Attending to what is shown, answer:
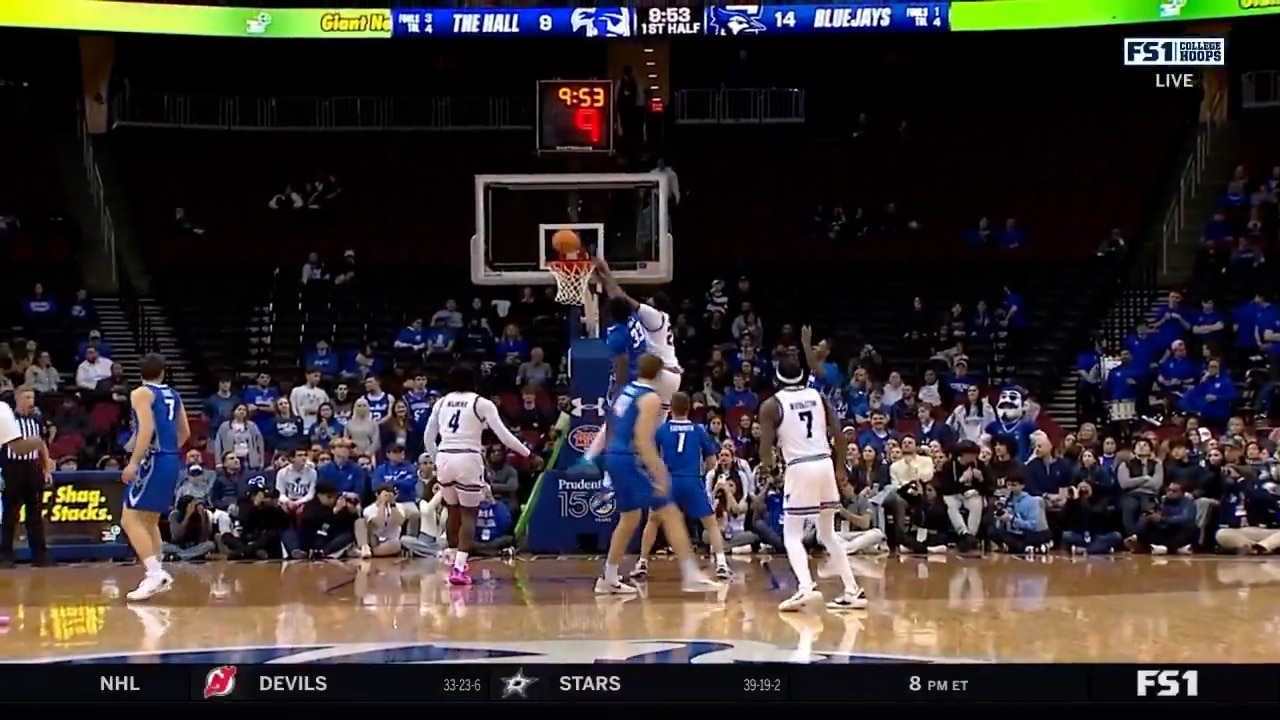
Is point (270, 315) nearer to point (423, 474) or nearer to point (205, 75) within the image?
point (205, 75)

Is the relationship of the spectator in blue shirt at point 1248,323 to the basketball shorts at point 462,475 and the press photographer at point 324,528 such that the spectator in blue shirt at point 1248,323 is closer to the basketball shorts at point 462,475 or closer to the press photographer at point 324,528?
the press photographer at point 324,528

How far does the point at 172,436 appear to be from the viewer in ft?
Result: 45.9

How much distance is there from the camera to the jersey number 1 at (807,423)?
501 inches

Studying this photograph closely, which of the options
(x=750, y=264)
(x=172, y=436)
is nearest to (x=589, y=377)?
(x=172, y=436)

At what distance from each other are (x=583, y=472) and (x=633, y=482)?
4145 mm

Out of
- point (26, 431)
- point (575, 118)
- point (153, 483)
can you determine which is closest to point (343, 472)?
point (26, 431)

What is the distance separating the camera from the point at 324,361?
82.9ft

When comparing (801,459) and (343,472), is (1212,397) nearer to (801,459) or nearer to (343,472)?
(343,472)

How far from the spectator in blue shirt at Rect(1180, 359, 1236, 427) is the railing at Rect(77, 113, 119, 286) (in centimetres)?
1646

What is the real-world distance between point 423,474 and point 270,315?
29.6ft
